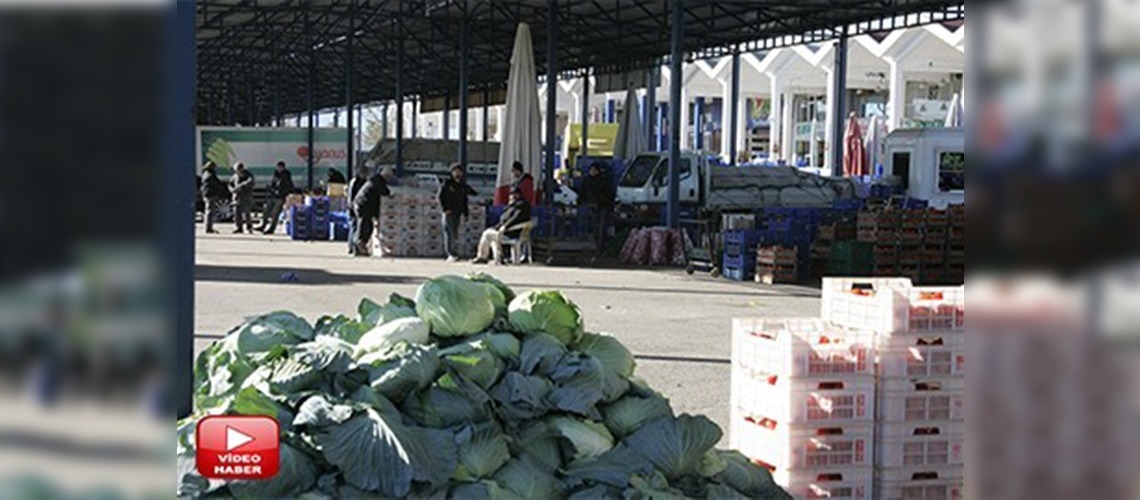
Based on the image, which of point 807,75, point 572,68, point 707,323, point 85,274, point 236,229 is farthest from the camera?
point 807,75

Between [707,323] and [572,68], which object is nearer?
[707,323]

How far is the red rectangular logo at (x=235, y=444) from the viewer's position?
400 centimetres

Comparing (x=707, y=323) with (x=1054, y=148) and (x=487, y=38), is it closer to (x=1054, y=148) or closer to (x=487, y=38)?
(x=1054, y=148)

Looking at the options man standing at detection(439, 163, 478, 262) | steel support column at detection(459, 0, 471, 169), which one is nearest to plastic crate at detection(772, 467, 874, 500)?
man standing at detection(439, 163, 478, 262)

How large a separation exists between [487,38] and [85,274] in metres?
35.9

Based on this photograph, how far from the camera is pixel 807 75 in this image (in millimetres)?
67125

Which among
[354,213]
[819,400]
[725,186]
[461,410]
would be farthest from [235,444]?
[725,186]

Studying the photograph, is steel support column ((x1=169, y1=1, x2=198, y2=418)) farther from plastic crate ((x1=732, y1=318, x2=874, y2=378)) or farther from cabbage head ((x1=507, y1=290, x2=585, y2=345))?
plastic crate ((x1=732, y1=318, x2=874, y2=378))

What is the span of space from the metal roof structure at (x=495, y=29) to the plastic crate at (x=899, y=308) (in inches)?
573

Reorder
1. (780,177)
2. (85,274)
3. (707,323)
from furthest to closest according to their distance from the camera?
(780,177)
(707,323)
(85,274)

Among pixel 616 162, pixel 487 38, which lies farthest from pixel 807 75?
pixel 616 162

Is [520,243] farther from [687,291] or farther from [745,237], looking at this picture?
[687,291]

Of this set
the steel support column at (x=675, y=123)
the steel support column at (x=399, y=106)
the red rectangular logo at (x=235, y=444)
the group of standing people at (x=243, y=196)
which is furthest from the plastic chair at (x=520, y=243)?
the red rectangular logo at (x=235, y=444)

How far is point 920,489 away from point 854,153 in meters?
37.9
